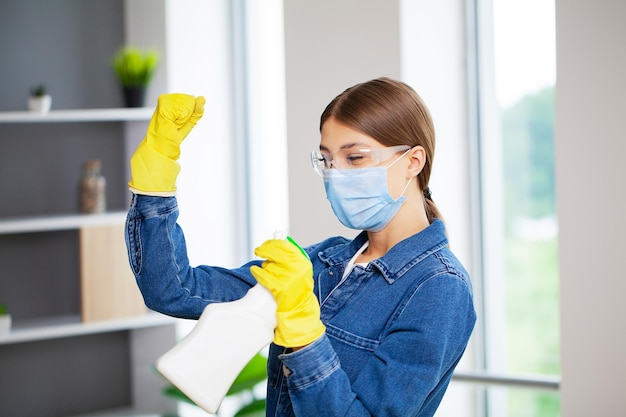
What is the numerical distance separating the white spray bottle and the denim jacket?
6 cm

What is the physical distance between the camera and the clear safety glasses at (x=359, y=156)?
129 centimetres

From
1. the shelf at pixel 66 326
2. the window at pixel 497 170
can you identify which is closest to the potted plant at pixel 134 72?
the shelf at pixel 66 326

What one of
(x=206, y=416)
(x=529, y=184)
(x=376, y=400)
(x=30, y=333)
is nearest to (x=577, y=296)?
(x=529, y=184)

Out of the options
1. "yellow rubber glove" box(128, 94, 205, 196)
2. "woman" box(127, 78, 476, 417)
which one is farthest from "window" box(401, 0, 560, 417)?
"yellow rubber glove" box(128, 94, 205, 196)

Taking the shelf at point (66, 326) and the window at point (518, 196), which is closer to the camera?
the window at point (518, 196)

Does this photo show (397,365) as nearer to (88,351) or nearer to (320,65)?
(320,65)

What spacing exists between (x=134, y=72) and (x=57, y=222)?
71cm

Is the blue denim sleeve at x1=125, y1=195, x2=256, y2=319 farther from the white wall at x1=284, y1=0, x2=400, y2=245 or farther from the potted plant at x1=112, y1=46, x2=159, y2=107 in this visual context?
the potted plant at x1=112, y1=46, x2=159, y2=107

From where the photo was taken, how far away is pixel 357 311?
1269 millimetres

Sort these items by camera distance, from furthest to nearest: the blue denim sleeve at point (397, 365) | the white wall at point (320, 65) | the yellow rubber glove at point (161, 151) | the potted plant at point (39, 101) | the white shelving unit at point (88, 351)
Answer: the white shelving unit at point (88, 351) < the potted plant at point (39, 101) < the white wall at point (320, 65) < the yellow rubber glove at point (161, 151) < the blue denim sleeve at point (397, 365)

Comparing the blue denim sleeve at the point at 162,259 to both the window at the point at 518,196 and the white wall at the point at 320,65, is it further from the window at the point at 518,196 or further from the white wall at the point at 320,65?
the window at the point at 518,196

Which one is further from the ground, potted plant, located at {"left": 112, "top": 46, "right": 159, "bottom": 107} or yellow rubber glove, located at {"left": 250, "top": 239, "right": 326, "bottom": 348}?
potted plant, located at {"left": 112, "top": 46, "right": 159, "bottom": 107}

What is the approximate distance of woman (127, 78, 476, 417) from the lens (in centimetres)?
110

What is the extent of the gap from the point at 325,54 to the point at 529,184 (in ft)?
2.38
